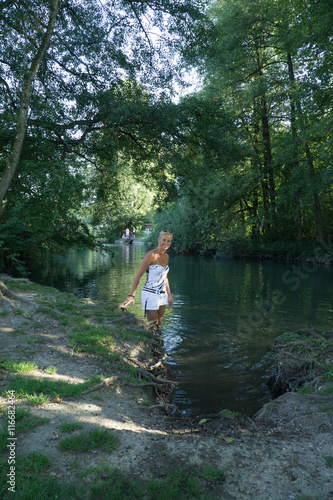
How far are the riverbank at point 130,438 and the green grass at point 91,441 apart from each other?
0.01 metres

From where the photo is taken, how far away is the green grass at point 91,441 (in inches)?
129

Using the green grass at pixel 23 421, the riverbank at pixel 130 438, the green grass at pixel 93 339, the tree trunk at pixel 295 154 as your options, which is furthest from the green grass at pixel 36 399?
the tree trunk at pixel 295 154

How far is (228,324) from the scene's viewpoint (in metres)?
11.2

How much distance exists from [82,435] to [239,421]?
2.38 metres

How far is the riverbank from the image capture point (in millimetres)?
2906

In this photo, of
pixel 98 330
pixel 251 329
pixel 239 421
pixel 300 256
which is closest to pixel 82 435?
pixel 239 421

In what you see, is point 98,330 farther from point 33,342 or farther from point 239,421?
point 239,421

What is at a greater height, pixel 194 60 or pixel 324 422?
pixel 194 60

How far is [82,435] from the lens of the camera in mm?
3426

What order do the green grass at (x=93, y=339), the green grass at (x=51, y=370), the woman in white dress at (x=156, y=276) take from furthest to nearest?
1. the woman in white dress at (x=156, y=276)
2. the green grass at (x=93, y=339)
3. the green grass at (x=51, y=370)

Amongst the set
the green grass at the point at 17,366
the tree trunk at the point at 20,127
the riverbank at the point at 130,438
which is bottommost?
the riverbank at the point at 130,438

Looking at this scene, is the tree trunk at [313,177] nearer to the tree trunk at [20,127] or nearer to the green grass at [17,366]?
the tree trunk at [20,127]

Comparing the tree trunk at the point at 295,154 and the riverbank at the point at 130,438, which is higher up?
the tree trunk at the point at 295,154

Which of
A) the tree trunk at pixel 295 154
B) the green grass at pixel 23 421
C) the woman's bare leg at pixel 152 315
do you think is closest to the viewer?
the green grass at pixel 23 421
